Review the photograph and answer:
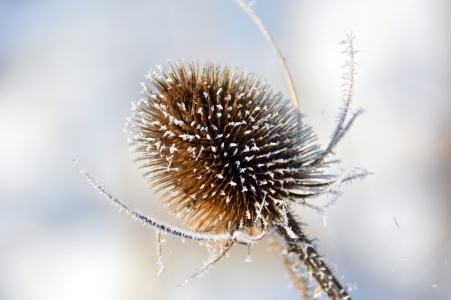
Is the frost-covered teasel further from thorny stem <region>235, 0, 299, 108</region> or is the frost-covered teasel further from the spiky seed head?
thorny stem <region>235, 0, 299, 108</region>

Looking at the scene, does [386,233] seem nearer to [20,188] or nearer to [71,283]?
[71,283]

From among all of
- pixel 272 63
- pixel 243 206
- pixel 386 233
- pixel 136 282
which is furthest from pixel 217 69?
pixel 136 282

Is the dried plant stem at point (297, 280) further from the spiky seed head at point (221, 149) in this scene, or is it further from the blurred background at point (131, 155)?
the blurred background at point (131, 155)

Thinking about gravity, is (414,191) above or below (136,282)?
above

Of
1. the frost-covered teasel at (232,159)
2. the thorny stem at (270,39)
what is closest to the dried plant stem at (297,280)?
the frost-covered teasel at (232,159)

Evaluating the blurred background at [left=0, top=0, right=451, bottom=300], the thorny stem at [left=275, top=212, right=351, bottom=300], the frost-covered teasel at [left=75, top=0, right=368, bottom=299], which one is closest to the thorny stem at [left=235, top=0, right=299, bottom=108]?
the frost-covered teasel at [left=75, top=0, right=368, bottom=299]

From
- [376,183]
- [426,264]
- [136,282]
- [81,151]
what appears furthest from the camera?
[81,151]

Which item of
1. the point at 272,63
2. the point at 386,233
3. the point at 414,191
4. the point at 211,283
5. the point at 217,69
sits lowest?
the point at 211,283
